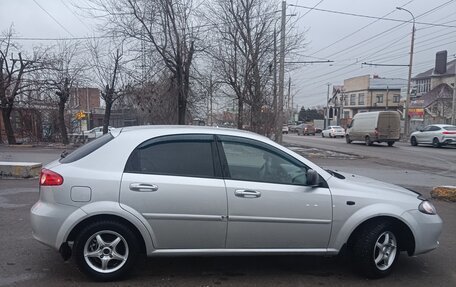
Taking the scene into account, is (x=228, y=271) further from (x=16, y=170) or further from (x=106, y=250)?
(x=16, y=170)

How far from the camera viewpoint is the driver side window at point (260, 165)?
446 cm

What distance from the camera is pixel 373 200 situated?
4.49 m

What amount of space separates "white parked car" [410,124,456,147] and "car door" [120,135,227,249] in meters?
29.3

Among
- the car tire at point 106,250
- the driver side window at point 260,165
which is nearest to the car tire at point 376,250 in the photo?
the driver side window at point 260,165

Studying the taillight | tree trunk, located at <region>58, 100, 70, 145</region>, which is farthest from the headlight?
tree trunk, located at <region>58, 100, 70, 145</region>

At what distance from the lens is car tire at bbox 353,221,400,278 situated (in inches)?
175

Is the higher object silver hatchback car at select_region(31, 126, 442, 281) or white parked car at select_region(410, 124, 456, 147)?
silver hatchback car at select_region(31, 126, 442, 281)

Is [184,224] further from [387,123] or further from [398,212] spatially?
[387,123]

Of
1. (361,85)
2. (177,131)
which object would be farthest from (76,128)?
(361,85)

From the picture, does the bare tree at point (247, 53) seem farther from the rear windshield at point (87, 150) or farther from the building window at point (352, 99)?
the building window at point (352, 99)

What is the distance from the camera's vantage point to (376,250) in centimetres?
452

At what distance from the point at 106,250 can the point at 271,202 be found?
5.56 feet

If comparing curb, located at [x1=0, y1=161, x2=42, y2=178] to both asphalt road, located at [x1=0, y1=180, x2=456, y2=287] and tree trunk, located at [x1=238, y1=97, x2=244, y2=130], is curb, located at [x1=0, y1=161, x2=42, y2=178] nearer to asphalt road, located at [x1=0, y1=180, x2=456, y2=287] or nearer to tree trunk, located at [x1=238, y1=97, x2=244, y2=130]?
asphalt road, located at [x1=0, y1=180, x2=456, y2=287]

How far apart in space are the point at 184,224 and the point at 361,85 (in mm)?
82641
